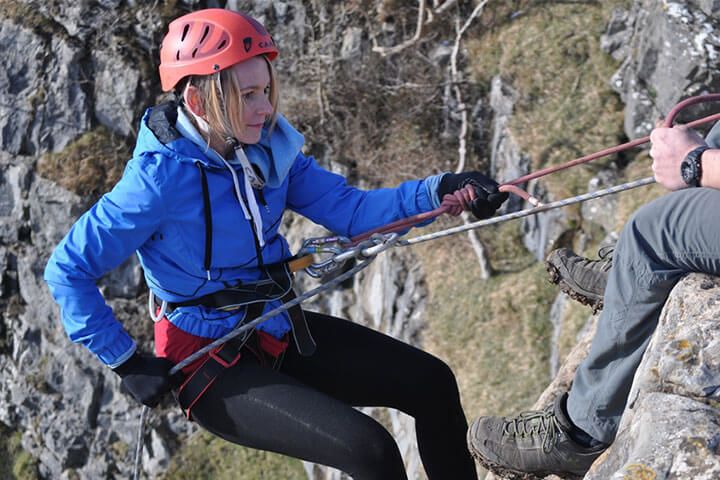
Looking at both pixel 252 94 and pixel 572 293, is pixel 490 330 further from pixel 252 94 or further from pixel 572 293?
pixel 252 94

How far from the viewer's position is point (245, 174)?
3770 millimetres

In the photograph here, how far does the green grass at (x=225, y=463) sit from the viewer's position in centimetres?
1359

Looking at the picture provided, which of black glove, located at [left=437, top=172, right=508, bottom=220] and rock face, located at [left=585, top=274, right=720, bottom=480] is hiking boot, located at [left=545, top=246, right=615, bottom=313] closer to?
black glove, located at [left=437, top=172, right=508, bottom=220]

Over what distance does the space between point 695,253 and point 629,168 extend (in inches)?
241

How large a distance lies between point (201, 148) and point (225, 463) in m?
11.6

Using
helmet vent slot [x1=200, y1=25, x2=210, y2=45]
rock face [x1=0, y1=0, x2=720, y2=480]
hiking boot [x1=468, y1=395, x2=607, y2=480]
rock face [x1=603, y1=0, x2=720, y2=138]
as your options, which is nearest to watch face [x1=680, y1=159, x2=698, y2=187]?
hiking boot [x1=468, y1=395, x2=607, y2=480]

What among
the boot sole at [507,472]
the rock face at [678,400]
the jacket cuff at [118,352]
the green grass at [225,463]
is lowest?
the green grass at [225,463]

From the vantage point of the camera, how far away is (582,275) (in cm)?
456

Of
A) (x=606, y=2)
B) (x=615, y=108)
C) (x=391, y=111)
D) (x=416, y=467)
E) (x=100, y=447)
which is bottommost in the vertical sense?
(x=100, y=447)

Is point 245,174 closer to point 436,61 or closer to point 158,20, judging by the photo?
point 436,61

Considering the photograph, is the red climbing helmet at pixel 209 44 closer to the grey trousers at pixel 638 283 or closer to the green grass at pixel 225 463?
the grey trousers at pixel 638 283

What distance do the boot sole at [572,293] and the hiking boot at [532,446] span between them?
36.5 inches

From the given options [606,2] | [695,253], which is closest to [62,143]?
[606,2]

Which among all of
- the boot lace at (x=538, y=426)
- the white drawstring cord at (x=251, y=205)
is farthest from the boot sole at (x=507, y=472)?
the white drawstring cord at (x=251, y=205)
